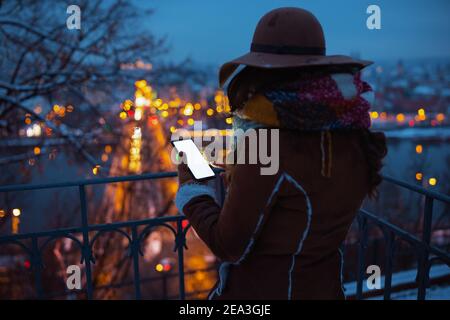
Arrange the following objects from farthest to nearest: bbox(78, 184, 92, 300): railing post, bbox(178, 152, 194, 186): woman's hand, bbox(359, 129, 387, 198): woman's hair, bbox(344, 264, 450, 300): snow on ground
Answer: bbox(344, 264, 450, 300): snow on ground < bbox(78, 184, 92, 300): railing post < bbox(178, 152, 194, 186): woman's hand < bbox(359, 129, 387, 198): woman's hair

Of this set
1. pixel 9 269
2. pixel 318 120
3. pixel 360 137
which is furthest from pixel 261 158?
pixel 9 269

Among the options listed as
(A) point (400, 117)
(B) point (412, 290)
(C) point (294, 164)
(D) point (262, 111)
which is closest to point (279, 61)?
(D) point (262, 111)

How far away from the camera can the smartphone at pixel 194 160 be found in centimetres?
179

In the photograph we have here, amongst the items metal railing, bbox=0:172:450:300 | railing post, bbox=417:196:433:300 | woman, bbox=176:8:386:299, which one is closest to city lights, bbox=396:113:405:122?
metal railing, bbox=0:172:450:300

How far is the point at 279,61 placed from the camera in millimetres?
1430

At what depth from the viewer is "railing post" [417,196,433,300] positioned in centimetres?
236

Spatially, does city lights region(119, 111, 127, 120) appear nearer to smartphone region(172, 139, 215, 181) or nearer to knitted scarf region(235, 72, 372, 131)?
smartphone region(172, 139, 215, 181)

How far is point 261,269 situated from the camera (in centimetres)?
166

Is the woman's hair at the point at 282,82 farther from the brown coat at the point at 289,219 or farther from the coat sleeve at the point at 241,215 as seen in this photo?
the coat sleeve at the point at 241,215

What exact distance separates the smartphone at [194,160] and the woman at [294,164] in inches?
6.3

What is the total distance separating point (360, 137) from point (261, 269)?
663 millimetres

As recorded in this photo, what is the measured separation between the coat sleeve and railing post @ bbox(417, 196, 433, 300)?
1.35 m

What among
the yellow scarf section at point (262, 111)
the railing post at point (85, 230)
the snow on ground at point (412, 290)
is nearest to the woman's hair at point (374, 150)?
the yellow scarf section at point (262, 111)

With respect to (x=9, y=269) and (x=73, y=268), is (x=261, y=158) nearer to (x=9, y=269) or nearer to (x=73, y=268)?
(x=73, y=268)
